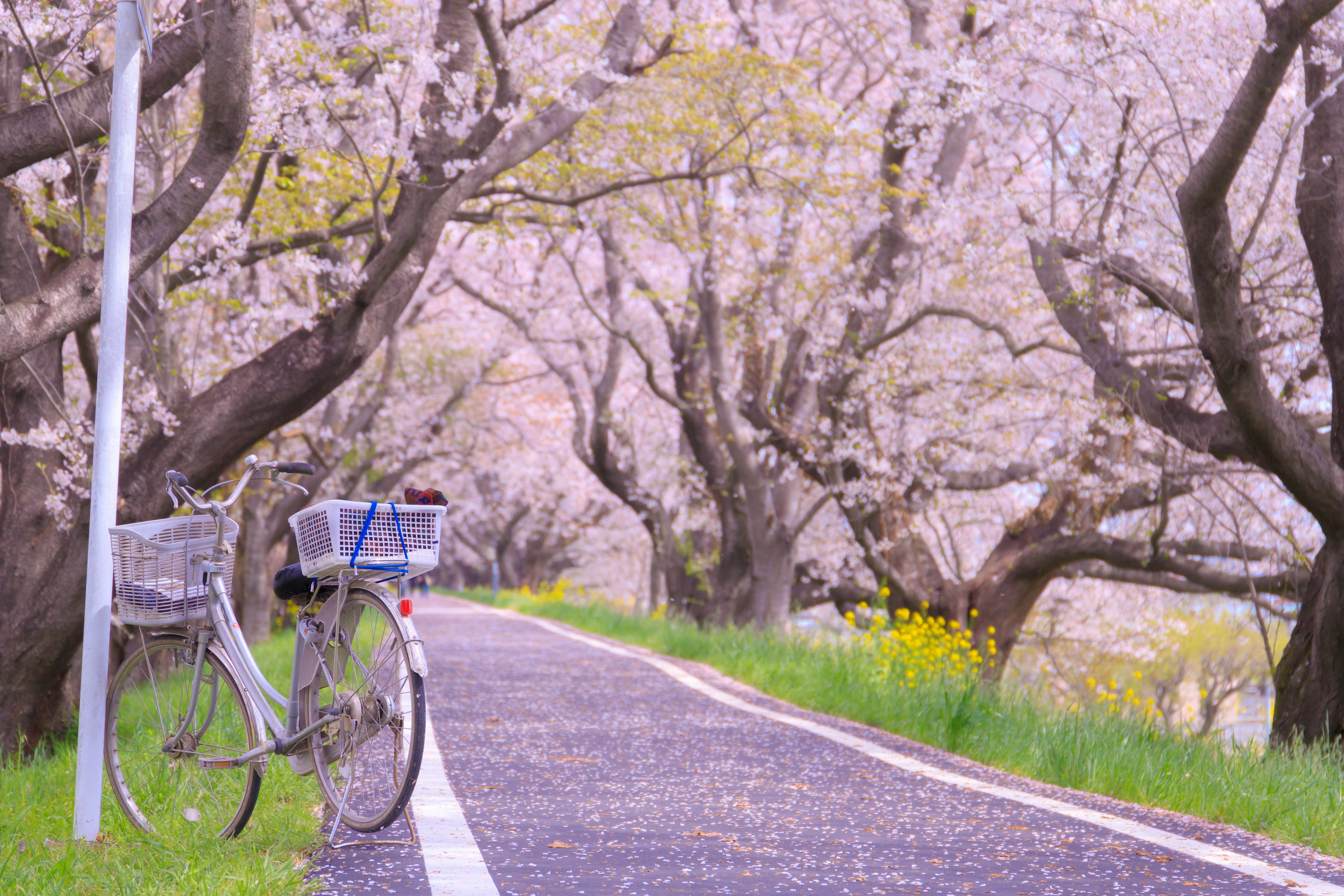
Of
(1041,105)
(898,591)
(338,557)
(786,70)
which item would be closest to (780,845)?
(338,557)

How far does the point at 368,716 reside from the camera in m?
4.35

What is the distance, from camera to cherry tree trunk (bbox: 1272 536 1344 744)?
298 inches

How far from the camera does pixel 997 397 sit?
52.1 ft

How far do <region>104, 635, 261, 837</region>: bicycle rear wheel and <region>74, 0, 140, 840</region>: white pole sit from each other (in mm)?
271

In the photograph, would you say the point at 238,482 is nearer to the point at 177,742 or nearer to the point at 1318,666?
the point at 177,742

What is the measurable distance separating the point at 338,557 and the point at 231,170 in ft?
22.3

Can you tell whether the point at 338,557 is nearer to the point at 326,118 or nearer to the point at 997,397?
the point at 326,118

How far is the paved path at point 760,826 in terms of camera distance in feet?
13.0

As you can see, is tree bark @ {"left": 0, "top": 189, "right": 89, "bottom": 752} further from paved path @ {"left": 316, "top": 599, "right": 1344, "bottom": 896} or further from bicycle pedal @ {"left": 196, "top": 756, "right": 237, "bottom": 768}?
bicycle pedal @ {"left": 196, "top": 756, "right": 237, "bottom": 768}

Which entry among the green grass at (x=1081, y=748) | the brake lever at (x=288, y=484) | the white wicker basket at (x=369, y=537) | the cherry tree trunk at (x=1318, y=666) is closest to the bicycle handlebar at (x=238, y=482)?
the brake lever at (x=288, y=484)

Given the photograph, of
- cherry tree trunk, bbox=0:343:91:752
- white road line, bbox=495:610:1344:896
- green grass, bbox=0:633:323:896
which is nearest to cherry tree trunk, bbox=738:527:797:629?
white road line, bbox=495:610:1344:896

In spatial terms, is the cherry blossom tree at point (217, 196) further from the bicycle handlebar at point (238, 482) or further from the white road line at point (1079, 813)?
the white road line at point (1079, 813)

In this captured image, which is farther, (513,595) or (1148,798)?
(513,595)

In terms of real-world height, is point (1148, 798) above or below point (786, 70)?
below
